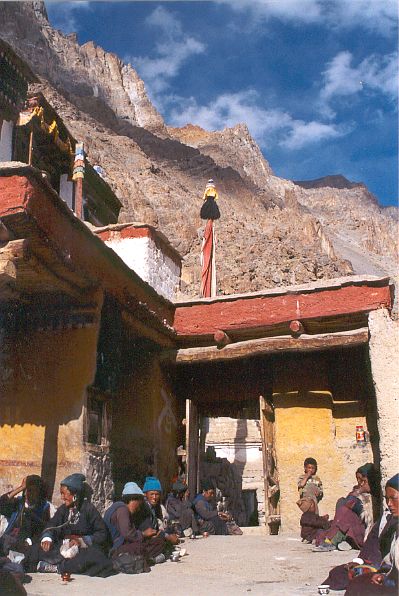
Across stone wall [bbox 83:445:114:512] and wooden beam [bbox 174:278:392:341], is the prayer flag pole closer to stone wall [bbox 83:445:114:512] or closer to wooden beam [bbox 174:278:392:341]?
wooden beam [bbox 174:278:392:341]

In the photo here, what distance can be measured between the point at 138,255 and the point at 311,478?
6.26 meters

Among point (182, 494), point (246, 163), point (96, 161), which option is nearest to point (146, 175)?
point (96, 161)

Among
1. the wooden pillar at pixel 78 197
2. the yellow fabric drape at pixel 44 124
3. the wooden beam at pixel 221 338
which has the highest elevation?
the yellow fabric drape at pixel 44 124

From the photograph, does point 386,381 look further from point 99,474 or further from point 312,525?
point 99,474

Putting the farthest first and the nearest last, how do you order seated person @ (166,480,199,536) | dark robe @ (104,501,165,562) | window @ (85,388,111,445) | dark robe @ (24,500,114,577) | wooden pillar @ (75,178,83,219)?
wooden pillar @ (75,178,83,219)
seated person @ (166,480,199,536)
window @ (85,388,111,445)
dark robe @ (104,501,165,562)
dark robe @ (24,500,114,577)

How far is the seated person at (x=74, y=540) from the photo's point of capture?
5043 mm

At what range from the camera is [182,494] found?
328 inches

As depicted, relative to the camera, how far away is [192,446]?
9.40m

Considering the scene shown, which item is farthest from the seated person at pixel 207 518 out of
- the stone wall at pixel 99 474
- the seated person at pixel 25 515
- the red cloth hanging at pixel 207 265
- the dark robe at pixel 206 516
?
the red cloth hanging at pixel 207 265

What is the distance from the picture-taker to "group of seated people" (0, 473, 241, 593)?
5.08 m

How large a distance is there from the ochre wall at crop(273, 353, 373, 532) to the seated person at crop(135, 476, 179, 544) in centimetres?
234

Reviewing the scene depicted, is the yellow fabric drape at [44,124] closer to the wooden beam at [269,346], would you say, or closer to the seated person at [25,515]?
the wooden beam at [269,346]

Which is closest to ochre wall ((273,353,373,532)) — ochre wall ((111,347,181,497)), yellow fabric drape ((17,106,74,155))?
ochre wall ((111,347,181,497))

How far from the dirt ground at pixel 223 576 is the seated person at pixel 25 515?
36 centimetres
